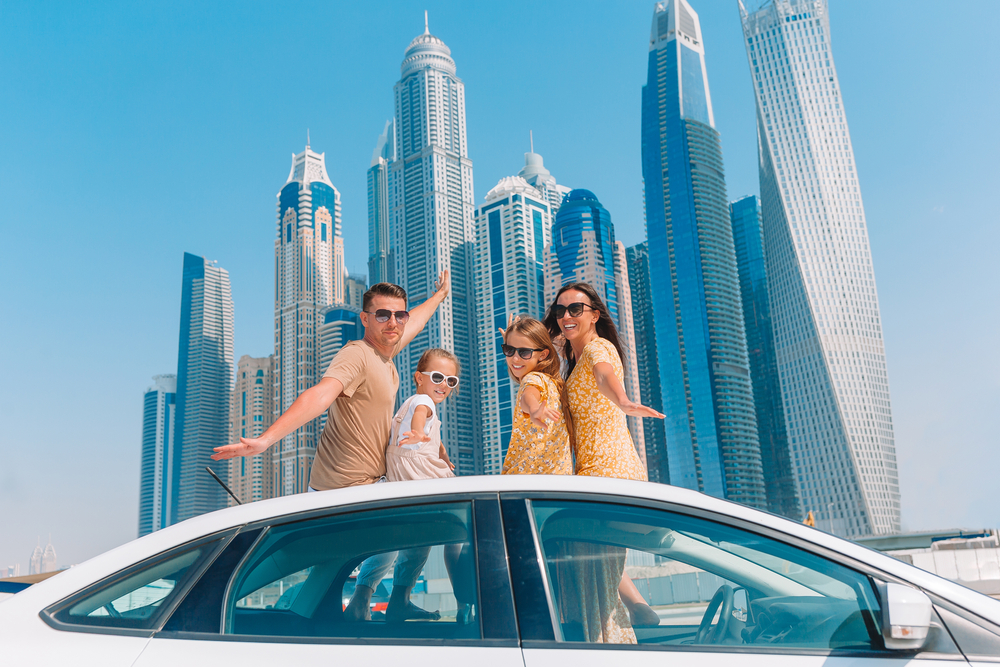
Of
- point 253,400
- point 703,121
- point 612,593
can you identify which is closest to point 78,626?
point 612,593

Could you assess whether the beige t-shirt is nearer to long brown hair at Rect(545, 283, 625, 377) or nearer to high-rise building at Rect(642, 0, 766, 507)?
long brown hair at Rect(545, 283, 625, 377)

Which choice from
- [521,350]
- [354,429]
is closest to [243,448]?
[354,429]

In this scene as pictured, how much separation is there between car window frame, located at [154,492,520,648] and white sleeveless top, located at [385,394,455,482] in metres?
1.35

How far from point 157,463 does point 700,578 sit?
217 m

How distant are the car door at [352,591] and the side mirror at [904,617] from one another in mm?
797

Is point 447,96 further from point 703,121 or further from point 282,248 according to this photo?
point 703,121

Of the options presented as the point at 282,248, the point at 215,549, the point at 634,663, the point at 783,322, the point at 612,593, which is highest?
the point at 282,248

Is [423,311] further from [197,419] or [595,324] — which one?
[197,419]

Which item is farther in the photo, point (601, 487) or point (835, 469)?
point (835, 469)

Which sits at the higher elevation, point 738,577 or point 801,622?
point 738,577

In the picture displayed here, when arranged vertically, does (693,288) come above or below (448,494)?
above

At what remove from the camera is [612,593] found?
172cm

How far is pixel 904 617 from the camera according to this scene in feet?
4.83

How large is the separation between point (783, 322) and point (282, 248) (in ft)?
366
